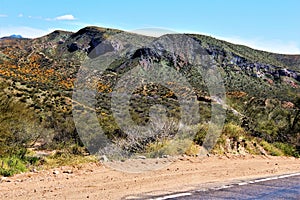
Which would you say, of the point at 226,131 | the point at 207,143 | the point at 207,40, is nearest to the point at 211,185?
the point at 207,143

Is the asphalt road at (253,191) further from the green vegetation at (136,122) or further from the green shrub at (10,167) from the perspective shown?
the green vegetation at (136,122)

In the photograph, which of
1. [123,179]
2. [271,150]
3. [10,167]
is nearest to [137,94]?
[271,150]

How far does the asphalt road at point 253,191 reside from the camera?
7242 mm

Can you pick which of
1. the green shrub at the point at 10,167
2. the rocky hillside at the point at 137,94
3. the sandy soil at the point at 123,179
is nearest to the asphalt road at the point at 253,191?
the sandy soil at the point at 123,179

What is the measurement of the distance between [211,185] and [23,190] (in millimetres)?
3950

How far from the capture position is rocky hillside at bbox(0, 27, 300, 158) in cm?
1623

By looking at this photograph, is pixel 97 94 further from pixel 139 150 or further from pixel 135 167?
pixel 135 167

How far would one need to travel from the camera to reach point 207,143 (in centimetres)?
1481

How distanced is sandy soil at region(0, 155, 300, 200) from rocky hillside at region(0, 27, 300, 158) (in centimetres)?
294

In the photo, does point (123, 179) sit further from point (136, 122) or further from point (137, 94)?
point (137, 94)

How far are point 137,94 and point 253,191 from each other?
2685cm

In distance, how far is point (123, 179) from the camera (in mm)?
8797

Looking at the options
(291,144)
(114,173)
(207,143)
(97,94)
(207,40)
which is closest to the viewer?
(114,173)

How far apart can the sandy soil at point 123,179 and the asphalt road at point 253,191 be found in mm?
447
